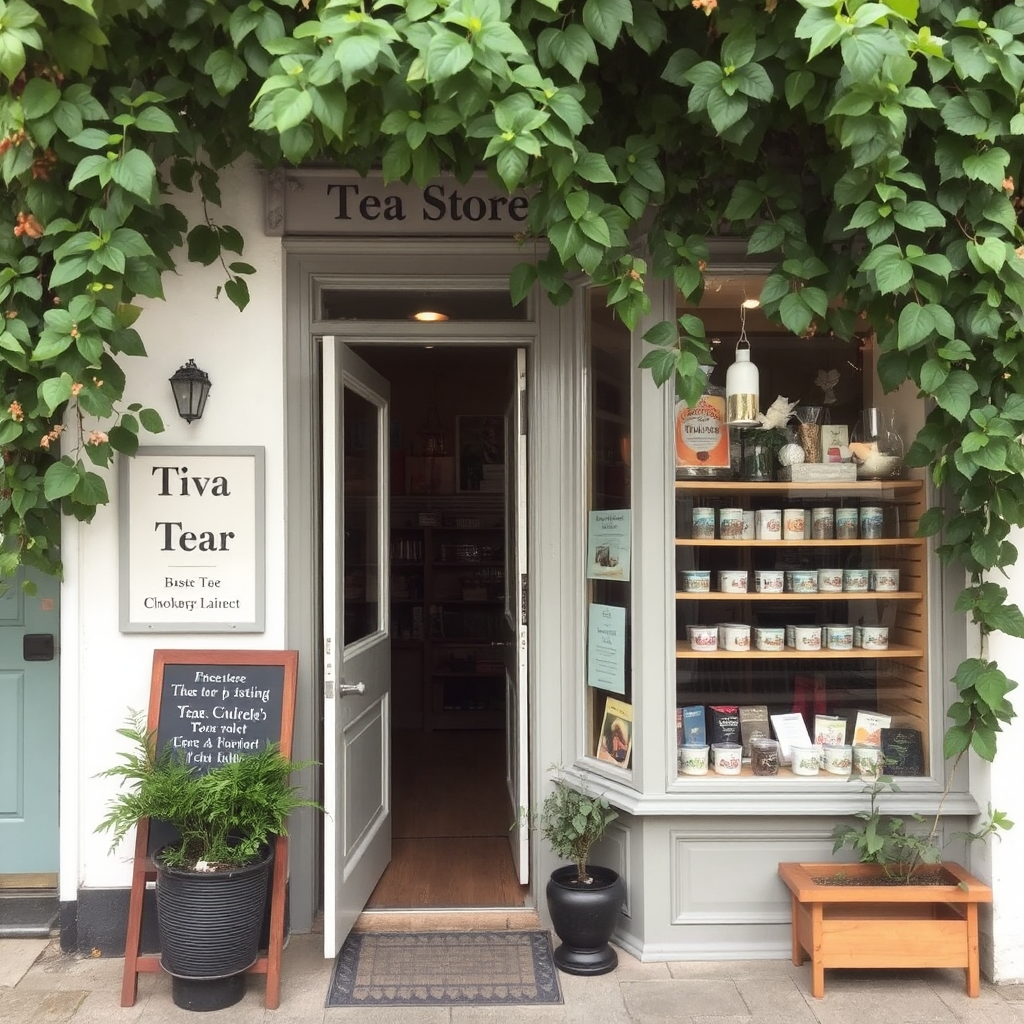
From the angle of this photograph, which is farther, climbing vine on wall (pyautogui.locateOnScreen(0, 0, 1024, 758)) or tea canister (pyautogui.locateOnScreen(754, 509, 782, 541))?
tea canister (pyautogui.locateOnScreen(754, 509, 782, 541))

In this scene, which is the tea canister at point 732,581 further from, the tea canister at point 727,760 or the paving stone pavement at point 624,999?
the paving stone pavement at point 624,999

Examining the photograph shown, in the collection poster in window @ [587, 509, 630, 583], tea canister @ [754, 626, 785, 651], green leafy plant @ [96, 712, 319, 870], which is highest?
Answer: poster in window @ [587, 509, 630, 583]

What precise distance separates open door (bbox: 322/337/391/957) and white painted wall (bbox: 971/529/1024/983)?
2.15m

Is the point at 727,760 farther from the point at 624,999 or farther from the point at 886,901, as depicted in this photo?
the point at 624,999

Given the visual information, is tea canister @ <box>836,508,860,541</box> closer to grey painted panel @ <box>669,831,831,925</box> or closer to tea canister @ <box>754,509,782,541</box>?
tea canister @ <box>754,509,782,541</box>

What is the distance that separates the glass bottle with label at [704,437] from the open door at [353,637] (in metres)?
1.21

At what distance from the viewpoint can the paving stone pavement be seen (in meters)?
2.80

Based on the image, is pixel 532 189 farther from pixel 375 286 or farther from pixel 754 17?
pixel 754 17

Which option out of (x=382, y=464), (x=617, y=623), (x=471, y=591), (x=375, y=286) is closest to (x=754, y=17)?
(x=375, y=286)

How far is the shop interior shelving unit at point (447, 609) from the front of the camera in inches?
261

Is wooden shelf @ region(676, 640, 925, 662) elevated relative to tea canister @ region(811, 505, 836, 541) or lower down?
lower down

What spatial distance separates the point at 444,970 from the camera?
3.07 metres

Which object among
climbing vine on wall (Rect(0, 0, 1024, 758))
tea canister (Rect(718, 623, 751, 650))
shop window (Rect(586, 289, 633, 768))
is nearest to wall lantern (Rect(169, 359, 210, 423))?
climbing vine on wall (Rect(0, 0, 1024, 758))

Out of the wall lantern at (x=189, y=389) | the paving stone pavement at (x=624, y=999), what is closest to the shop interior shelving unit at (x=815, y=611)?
the paving stone pavement at (x=624, y=999)
